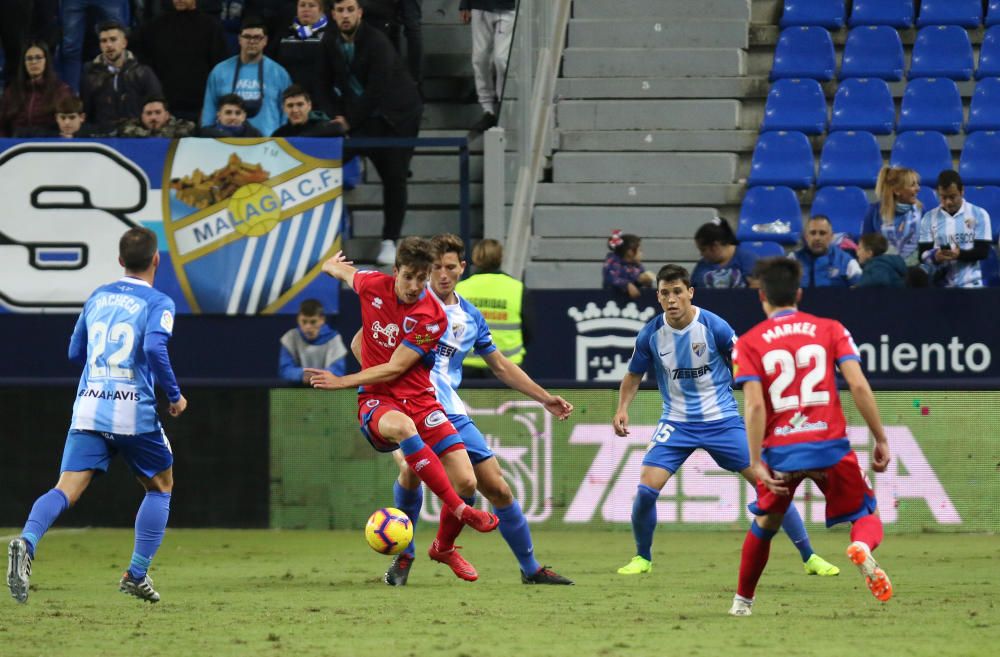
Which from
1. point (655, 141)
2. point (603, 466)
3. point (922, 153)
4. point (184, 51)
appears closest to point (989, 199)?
point (922, 153)

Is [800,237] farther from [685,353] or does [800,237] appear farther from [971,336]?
[685,353]

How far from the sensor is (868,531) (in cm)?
775

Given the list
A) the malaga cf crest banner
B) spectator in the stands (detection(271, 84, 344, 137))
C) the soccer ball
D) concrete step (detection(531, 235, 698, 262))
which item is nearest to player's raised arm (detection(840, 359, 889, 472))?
the soccer ball

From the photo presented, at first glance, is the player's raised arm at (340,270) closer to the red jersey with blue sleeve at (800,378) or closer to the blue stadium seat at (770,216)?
the red jersey with blue sleeve at (800,378)

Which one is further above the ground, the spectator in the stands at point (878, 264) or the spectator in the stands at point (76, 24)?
the spectator in the stands at point (76, 24)

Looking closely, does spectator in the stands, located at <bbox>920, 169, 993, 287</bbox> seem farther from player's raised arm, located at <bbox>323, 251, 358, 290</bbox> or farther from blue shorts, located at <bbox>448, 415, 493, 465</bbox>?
player's raised arm, located at <bbox>323, 251, 358, 290</bbox>

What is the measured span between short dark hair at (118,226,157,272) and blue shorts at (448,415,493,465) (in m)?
1.98

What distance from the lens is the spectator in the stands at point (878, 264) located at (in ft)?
46.5

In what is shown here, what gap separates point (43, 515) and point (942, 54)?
11934 millimetres

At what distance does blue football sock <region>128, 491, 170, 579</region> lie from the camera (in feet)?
29.0

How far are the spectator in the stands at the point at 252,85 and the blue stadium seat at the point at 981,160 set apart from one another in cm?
641

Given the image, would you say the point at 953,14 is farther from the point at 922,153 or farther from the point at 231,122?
the point at 231,122

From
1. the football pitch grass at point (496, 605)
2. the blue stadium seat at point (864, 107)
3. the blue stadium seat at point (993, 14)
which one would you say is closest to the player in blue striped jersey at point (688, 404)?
the football pitch grass at point (496, 605)

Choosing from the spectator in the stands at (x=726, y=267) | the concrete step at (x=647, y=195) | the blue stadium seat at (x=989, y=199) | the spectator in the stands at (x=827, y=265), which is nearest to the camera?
the spectator in the stands at (x=726, y=267)
